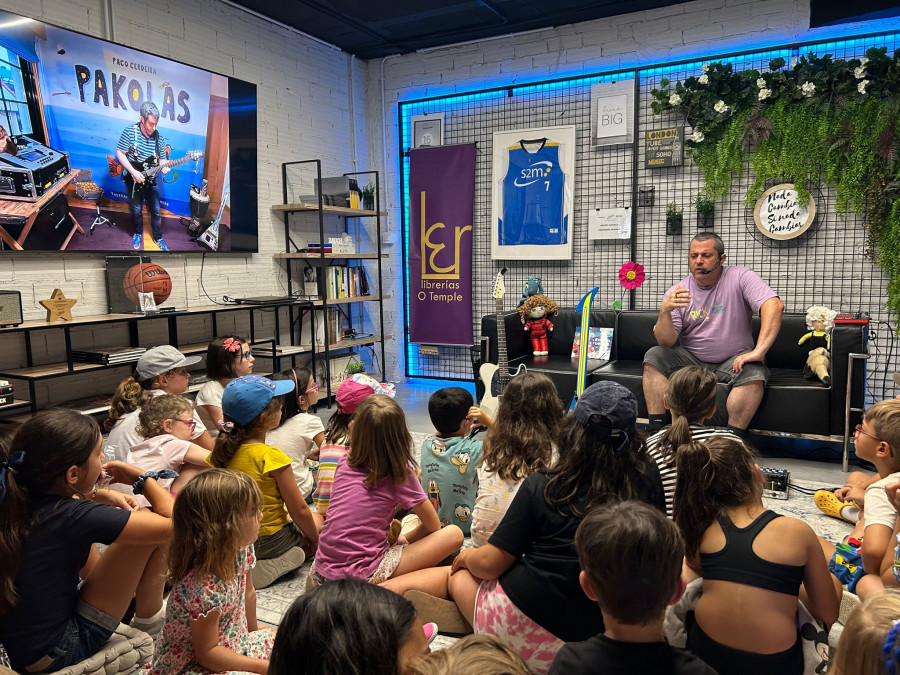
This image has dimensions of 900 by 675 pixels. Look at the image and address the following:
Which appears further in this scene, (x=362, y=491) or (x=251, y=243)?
(x=251, y=243)

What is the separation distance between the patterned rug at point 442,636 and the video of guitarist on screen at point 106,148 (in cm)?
272

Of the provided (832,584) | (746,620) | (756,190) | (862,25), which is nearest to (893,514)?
(832,584)

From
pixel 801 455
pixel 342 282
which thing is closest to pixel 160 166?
pixel 342 282

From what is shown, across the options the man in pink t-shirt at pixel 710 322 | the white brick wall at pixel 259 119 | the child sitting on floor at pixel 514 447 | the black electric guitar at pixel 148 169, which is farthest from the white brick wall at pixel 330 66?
the child sitting on floor at pixel 514 447

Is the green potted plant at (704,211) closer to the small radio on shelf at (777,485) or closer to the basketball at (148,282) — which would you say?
the small radio on shelf at (777,485)

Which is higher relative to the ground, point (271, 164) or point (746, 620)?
point (271, 164)

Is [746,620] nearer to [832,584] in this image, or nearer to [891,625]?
[832,584]

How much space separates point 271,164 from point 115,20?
1.63m

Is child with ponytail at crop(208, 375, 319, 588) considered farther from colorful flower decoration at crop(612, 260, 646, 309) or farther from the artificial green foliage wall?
the artificial green foliage wall

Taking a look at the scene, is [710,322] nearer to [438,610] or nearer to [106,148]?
[438,610]

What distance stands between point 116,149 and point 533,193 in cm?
343

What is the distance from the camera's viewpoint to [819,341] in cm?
433

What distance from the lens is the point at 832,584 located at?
155 centimetres

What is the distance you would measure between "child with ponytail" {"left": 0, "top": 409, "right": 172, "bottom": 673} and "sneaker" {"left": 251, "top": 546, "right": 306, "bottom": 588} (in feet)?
2.36
